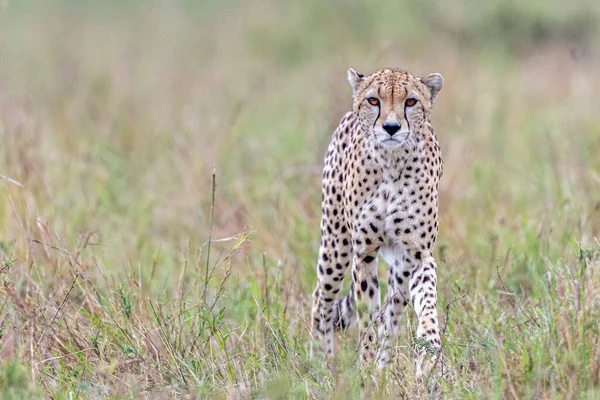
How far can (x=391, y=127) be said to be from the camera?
4.02 meters

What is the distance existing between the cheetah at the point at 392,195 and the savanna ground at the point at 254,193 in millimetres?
157

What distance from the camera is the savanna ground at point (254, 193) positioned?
362 centimetres

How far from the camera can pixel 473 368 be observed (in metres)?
3.65

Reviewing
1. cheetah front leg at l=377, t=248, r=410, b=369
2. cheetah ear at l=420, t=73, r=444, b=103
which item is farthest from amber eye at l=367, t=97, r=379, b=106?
cheetah front leg at l=377, t=248, r=410, b=369

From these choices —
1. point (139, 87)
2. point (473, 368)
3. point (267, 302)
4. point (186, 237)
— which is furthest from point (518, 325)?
point (139, 87)

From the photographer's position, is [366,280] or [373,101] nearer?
[373,101]

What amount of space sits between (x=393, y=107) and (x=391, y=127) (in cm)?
8

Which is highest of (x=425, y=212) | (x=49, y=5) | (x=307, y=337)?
(x=49, y=5)

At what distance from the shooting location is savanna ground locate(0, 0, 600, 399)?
11.9 feet

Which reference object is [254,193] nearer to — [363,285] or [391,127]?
[363,285]

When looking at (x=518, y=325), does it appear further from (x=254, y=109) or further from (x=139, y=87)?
(x=139, y=87)

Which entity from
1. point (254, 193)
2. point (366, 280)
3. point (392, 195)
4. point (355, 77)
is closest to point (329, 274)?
point (366, 280)

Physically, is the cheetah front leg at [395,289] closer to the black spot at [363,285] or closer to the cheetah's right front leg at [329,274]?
the black spot at [363,285]

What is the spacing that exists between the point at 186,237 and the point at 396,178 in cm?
201
